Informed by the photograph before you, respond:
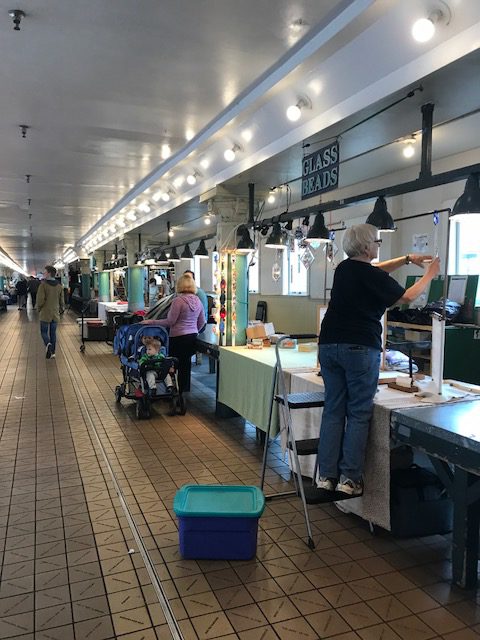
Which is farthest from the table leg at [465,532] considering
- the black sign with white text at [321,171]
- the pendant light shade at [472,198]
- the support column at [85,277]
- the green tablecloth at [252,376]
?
the support column at [85,277]

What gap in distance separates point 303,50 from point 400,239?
5.50 metres

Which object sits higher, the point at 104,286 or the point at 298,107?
the point at 298,107

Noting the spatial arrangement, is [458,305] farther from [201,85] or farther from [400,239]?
[201,85]

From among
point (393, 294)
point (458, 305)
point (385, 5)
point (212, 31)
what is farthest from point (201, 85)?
point (458, 305)

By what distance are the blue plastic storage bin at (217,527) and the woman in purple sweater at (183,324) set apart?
373cm

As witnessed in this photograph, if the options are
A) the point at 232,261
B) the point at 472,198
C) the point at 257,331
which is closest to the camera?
the point at 472,198

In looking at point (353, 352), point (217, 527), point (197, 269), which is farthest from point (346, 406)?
point (197, 269)

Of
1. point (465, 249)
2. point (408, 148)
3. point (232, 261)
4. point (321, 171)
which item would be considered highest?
point (408, 148)

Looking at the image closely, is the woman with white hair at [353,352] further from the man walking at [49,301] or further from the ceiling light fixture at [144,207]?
the man walking at [49,301]

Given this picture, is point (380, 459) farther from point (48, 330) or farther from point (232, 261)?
point (48, 330)

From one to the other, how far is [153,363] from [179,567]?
3317mm

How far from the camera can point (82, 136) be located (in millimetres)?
6184

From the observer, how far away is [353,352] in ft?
10.9

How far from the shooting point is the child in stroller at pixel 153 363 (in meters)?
6.21
